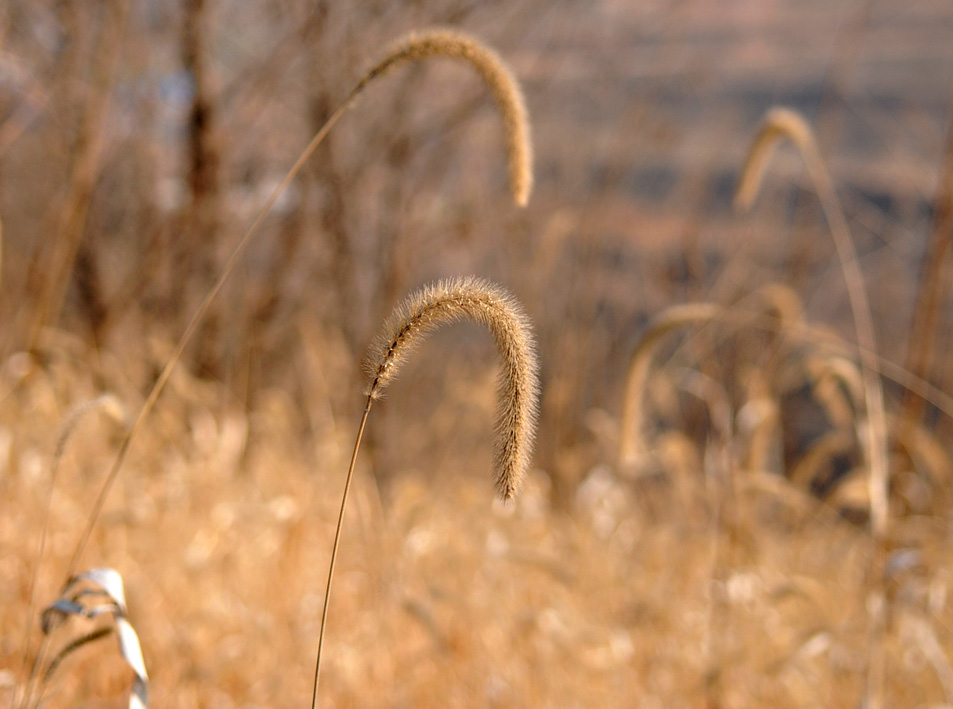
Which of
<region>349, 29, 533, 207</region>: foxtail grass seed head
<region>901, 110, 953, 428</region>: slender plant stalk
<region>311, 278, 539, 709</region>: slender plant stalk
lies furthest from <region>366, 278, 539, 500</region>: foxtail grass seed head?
<region>901, 110, 953, 428</region>: slender plant stalk

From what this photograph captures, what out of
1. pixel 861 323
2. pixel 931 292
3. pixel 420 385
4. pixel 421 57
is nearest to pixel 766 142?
pixel 861 323

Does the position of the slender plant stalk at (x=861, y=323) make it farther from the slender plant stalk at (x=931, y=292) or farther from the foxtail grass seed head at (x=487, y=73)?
the foxtail grass seed head at (x=487, y=73)

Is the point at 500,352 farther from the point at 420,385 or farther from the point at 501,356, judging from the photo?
the point at 420,385

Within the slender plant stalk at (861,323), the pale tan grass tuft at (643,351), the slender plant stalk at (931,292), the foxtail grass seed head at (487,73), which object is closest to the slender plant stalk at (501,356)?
the foxtail grass seed head at (487,73)

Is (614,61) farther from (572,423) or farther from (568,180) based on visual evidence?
(572,423)

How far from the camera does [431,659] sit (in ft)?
7.83

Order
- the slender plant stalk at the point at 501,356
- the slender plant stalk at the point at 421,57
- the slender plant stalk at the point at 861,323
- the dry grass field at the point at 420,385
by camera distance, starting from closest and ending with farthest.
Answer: the slender plant stalk at the point at 501,356 → the slender plant stalk at the point at 421,57 → the slender plant stalk at the point at 861,323 → the dry grass field at the point at 420,385

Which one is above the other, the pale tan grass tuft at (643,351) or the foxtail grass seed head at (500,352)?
the pale tan grass tuft at (643,351)

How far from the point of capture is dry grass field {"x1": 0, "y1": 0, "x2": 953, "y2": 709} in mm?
2064

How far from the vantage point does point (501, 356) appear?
945 mm

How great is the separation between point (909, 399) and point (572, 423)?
2812 mm

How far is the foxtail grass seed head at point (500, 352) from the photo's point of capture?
0.91 meters

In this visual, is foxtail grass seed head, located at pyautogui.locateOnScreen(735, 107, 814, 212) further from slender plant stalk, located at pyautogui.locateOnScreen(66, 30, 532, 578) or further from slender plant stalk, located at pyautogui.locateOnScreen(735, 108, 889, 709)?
slender plant stalk, located at pyautogui.locateOnScreen(66, 30, 532, 578)

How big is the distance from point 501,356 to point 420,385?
5496 millimetres
